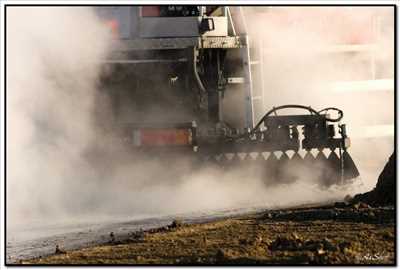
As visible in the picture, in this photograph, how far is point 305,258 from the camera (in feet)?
18.0

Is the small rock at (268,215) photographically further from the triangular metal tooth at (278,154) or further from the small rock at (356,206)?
the triangular metal tooth at (278,154)

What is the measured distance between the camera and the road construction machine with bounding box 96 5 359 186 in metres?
9.84

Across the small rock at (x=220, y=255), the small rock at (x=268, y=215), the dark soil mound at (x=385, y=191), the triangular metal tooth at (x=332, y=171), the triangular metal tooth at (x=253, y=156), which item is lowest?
the small rock at (x=220, y=255)

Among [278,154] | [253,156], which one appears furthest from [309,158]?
[253,156]

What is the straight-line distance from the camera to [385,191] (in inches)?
307

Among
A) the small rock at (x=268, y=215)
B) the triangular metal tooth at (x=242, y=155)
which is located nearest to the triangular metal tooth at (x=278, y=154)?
the triangular metal tooth at (x=242, y=155)

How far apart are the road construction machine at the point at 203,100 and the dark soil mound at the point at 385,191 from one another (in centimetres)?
187

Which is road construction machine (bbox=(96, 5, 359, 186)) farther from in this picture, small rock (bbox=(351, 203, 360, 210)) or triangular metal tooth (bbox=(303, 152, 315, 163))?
small rock (bbox=(351, 203, 360, 210))

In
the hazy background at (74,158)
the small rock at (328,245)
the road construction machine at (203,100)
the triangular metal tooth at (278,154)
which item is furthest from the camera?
the triangular metal tooth at (278,154)

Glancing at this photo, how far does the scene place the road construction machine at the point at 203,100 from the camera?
9.84m

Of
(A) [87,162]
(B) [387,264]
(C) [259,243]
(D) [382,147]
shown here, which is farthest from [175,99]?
(B) [387,264]

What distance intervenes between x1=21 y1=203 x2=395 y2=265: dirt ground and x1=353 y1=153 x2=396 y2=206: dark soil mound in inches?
13.2

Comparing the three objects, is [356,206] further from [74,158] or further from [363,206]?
[74,158]

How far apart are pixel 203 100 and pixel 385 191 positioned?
3.27 m
